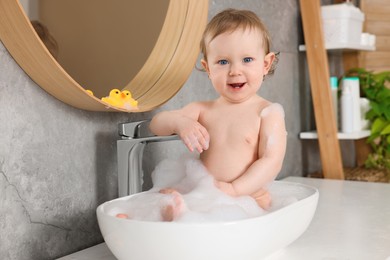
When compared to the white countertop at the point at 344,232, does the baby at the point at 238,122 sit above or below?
above

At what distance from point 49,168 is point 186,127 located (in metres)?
0.26

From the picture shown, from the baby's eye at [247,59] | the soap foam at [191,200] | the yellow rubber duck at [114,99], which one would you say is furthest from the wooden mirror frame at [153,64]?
the baby's eye at [247,59]

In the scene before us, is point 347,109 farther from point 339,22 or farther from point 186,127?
point 186,127

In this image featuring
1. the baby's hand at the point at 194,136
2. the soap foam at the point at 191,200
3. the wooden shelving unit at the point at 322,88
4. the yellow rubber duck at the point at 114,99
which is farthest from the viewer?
the wooden shelving unit at the point at 322,88

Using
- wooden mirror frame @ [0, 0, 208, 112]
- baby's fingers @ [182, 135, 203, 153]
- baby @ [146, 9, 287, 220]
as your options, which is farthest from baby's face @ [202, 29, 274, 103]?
wooden mirror frame @ [0, 0, 208, 112]

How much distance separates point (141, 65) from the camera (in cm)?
111

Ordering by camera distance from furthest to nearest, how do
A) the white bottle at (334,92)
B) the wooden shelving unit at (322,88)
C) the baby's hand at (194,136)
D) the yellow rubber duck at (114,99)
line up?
the white bottle at (334,92) → the wooden shelving unit at (322,88) → the yellow rubber duck at (114,99) → the baby's hand at (194,136)

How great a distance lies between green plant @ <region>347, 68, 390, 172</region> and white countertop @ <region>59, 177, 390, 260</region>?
1.59 ft

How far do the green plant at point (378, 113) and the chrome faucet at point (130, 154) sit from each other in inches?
45.7

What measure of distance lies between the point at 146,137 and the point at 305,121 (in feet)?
3.60

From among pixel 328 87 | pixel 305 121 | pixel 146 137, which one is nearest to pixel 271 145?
pixel 146 137

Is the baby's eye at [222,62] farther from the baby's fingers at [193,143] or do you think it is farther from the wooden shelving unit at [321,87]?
the wooden shelving unit at [321,87]

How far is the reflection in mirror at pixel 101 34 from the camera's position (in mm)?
901

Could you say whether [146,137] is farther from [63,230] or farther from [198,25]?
[198,25]
